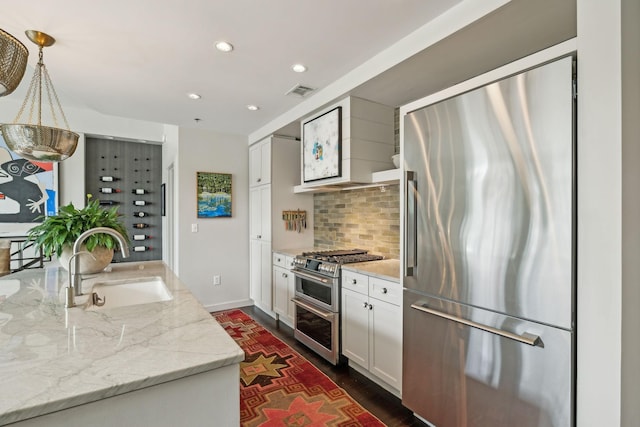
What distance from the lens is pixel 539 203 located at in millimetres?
1323

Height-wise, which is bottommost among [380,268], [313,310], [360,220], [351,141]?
[313,310]

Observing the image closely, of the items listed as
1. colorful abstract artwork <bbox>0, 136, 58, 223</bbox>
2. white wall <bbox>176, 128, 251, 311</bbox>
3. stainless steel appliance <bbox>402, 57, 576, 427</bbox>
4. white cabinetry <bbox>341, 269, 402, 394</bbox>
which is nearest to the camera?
stainless steel appliance <bbox>402, 57, 576, 427</bbox>

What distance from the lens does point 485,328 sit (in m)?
1.48

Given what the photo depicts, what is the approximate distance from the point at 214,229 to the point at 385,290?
278 centimetres

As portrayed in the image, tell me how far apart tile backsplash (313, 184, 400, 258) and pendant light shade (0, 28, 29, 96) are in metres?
2.54

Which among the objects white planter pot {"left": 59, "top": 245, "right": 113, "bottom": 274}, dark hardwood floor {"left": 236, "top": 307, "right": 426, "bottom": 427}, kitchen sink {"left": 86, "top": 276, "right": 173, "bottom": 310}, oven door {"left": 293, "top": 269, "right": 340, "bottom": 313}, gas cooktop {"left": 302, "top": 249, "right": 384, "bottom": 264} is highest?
white planter pot {"left": 59, "top": 245, "right": 113, "bottom": 274}

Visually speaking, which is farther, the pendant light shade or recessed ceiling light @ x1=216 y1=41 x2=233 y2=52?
recessed ceiling light @ x1=216 y1=41 x2=233 y2=52

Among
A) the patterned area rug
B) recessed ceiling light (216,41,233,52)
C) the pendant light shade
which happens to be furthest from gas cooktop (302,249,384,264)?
the pendant light shade

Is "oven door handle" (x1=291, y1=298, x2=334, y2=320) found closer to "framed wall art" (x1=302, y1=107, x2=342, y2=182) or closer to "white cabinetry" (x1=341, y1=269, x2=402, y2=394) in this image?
"white cabinetry" (x1=341, y1=269, x2=402, y2=394)

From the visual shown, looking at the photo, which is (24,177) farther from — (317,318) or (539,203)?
(539,203)

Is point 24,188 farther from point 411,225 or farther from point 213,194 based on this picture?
point 411,225

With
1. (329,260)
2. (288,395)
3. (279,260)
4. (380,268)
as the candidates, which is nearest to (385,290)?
(380,268)

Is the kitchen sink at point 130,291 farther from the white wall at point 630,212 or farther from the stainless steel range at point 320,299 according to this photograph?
the white wall at point 630,212

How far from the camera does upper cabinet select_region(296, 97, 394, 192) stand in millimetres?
2701
